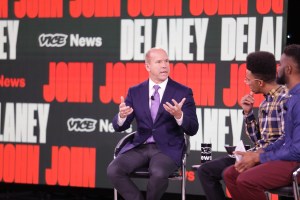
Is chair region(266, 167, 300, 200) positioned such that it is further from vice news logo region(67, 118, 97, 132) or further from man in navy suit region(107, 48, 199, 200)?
vice news logo region(67, 118, 97, 132)

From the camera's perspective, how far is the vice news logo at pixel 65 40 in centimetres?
683

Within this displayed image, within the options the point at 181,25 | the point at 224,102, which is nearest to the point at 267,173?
the point at 224,102

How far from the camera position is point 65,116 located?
692 cm

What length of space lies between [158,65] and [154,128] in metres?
0.54

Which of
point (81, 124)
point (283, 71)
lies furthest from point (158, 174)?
point (81, 124)

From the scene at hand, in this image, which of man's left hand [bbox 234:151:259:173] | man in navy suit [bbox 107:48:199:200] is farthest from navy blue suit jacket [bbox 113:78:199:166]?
man's left hand [bbox 234:151:259:173]

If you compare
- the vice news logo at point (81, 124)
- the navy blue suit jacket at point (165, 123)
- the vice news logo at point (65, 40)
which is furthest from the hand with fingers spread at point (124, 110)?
the vice news logo at point (65, 40)

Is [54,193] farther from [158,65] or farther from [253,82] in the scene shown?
[253,82]

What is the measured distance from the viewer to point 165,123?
18.1 feet

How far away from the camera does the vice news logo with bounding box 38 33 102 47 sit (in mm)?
6832

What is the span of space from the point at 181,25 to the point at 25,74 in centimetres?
177

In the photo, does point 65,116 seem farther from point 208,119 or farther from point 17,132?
point 208,119

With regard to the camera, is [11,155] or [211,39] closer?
[211,39]

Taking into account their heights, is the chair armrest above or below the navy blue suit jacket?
below
